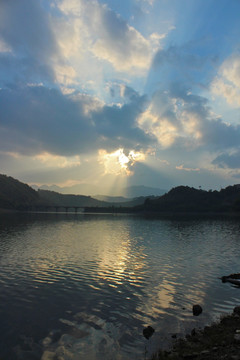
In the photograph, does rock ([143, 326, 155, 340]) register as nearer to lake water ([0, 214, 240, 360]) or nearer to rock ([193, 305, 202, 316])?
lake water ([0, 214, 240, 360])

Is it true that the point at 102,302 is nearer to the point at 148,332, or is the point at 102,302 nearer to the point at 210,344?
the point at 148,332

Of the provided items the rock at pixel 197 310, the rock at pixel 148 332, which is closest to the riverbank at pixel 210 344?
the rock at pixel 148 332

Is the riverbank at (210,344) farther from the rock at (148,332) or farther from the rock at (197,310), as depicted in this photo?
the rock at (197,310)

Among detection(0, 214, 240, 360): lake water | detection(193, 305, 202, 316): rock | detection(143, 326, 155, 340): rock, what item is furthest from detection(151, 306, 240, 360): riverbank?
detection(193, 305, 202, 316): rock

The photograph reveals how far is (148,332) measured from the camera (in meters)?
17.1

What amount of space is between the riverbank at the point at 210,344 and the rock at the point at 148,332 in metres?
2.00

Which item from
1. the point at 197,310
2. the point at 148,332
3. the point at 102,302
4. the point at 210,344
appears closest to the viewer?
the point at 210,344

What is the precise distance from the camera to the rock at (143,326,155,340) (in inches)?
663

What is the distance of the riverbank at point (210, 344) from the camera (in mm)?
12831

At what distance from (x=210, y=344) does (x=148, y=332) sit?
14.8 feet

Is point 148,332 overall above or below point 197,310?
below

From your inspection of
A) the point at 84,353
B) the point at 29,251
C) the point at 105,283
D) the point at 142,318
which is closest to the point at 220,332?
the point at 142,318

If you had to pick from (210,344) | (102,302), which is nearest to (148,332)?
(210,344)

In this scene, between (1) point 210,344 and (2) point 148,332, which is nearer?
(1) point 210,344
